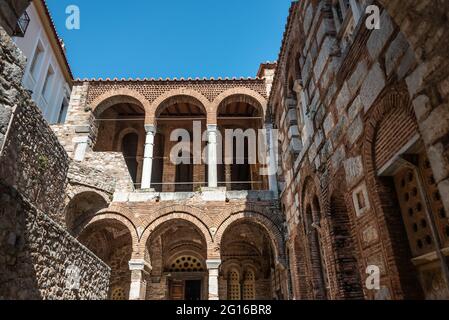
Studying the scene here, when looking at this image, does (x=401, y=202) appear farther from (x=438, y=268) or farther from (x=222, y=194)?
(x=222, y=194)

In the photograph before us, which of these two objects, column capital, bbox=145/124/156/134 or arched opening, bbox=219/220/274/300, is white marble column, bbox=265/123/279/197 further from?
column capital, bbox=145/124/156/134

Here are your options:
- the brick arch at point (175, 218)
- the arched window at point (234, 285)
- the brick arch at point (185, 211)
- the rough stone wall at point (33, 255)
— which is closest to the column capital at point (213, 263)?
the brick arch at point (175, 218)

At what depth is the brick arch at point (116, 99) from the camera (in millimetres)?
13039

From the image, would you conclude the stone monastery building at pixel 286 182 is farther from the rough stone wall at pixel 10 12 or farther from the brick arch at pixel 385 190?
the rough stone wall at pixel 10 12

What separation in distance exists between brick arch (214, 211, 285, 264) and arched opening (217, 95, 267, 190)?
466 cm

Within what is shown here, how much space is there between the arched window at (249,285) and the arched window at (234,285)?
27 cm

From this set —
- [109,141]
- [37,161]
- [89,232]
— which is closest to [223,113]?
[109,141]

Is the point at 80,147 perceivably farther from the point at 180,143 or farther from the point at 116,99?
the point at 180,143

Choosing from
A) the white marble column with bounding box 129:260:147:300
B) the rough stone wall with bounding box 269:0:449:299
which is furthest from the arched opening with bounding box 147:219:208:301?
the rough stone wall with bounding box 269:0:449:299

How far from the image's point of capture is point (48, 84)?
550 inches

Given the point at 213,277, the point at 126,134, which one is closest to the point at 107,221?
the point at 213,277

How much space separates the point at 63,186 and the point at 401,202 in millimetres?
8929

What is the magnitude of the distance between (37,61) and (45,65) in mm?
474
